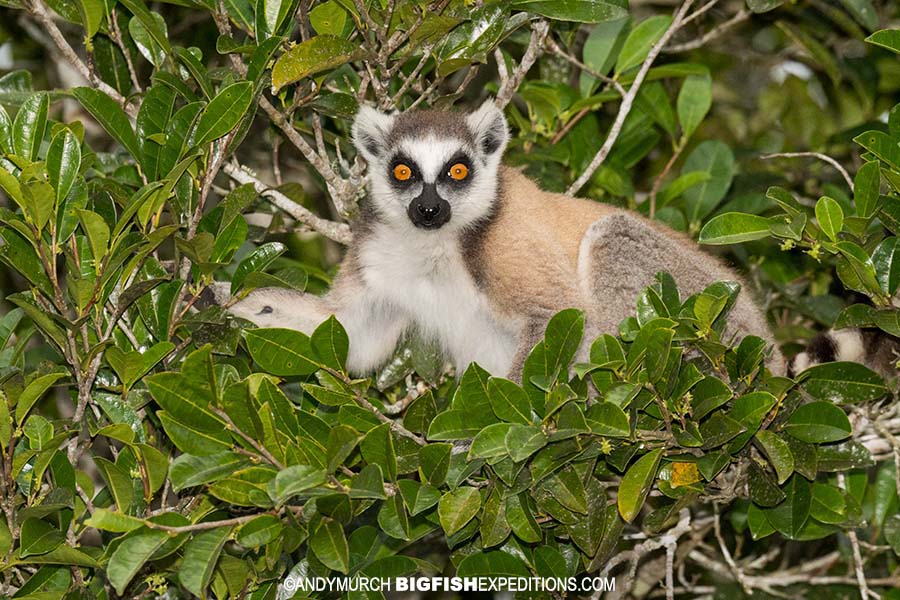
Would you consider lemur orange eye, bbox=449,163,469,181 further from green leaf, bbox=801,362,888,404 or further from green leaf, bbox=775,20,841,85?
green leaf, bbox=775,20,841,85

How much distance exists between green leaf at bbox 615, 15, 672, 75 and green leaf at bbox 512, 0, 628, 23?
120 centimetres

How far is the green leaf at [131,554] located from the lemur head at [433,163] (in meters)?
2.42

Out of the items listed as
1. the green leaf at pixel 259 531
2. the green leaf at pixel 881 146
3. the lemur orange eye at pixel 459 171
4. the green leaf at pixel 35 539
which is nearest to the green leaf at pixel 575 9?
the lemur orange eye at pixel 459 171

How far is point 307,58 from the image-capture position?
434cm

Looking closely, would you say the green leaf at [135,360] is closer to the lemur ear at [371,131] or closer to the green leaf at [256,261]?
the green leaf at [256,261]

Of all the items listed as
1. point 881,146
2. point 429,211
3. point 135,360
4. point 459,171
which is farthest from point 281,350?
point 881,146

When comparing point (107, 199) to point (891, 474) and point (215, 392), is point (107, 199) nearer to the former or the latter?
point (215, 392)

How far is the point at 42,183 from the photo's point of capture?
12.0 ft

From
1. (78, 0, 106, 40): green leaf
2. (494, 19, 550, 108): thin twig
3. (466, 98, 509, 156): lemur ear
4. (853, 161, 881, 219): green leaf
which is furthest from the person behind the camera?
(466, 98, 509, 156): lemur ear

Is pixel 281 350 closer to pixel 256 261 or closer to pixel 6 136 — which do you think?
pixel 256 261

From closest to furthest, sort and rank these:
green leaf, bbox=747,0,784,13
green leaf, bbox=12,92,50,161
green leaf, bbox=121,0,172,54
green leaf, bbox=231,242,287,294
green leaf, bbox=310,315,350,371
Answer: green leaf, bbox=310,315,350,371 < green leaf, bbox=12,92,50,161 < green leaf, bbox=231,242,287,294 < green leaf, bbox=121,0,172,54 < green leaf, bbox=747,0,784,13

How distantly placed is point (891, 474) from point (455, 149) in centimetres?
268

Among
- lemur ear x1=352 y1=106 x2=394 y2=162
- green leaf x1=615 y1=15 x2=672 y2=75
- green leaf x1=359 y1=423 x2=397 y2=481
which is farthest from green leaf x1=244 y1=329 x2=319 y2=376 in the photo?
green leaf x1=615 y1=15 x2=672 y2=75

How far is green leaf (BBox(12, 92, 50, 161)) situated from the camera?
13.1 ft
